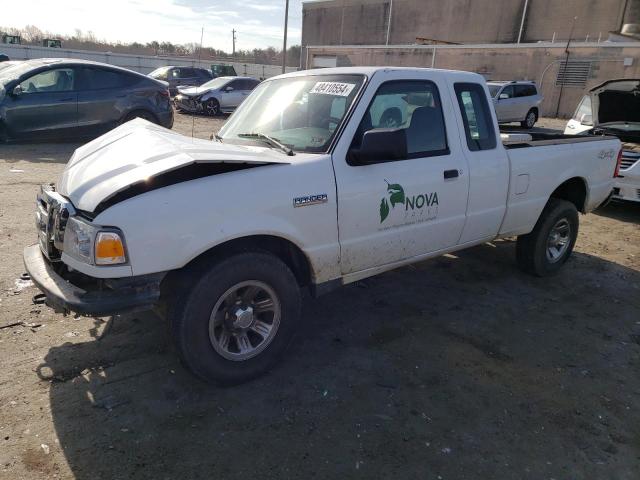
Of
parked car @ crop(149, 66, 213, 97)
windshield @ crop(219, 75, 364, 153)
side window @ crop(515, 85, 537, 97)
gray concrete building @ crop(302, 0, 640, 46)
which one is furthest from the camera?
gray concrete building @ crop(302, 0, 640, 46)

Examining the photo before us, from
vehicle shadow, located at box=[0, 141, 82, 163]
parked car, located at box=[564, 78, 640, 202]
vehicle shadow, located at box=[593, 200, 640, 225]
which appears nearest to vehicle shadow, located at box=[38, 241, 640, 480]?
parked car, located at box=[564, 78, 640, 202]

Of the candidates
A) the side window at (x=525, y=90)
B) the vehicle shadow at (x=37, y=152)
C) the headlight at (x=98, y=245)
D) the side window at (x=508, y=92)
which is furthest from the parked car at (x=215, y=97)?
the headlight at (x=98, y=245)

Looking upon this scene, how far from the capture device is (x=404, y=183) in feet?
11.6

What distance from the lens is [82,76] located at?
10086 mm

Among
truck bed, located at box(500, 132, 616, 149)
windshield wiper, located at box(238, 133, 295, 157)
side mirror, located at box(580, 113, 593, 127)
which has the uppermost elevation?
side mirror, located at box(580, 113, 593, 127)

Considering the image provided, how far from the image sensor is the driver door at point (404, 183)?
130 inches

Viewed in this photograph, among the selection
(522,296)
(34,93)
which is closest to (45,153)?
(34,93)

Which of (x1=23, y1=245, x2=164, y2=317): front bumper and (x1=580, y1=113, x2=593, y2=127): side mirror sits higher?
(x1=580, y1=113, x2=593, y2=127): side mirror

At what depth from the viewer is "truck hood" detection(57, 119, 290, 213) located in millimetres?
2703

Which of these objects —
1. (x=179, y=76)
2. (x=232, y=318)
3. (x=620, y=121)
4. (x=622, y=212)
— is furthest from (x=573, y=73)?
(x=232, y=318)

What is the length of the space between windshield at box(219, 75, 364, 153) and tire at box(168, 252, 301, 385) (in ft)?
3.17

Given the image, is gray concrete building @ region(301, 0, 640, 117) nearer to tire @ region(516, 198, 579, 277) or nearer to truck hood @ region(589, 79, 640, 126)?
truck hood @ region(589, 79, 640, 126)

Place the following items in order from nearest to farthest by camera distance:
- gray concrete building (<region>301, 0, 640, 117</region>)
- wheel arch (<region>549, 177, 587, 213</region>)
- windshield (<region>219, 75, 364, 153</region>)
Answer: windshield (<region>219, 75, 364, 153</region>) < wheel arch (<region>549, 177, 587, 213</region>) < gray concrete building (<region>301, 0, 640, 117</region>)

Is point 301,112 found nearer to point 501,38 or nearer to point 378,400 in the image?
point 378,400
